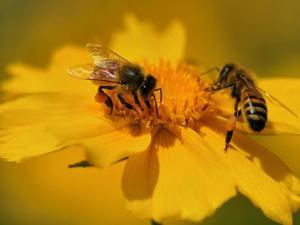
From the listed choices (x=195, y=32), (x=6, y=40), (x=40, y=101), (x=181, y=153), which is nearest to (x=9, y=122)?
(x=40, y=101)

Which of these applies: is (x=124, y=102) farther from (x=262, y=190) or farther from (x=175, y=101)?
(x=262, y=190)

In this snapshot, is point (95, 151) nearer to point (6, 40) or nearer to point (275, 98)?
point (275, 98)

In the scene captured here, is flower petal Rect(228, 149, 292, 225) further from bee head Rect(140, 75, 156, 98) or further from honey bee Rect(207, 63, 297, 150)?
bee head Rect(140, 75, 156, 98)

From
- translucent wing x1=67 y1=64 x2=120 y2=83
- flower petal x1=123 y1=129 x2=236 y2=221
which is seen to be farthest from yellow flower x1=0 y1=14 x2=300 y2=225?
translucent wing x1=67 y1=64 x2=120 y2=83

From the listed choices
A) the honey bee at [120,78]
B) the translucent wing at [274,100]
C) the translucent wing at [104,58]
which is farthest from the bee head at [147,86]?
the translucent wing at [274,100]

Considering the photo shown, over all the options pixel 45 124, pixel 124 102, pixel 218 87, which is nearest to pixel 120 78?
pixel 124 102

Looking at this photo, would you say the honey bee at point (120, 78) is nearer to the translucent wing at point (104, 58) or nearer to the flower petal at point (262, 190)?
the translucent wing at point (104, 58)
